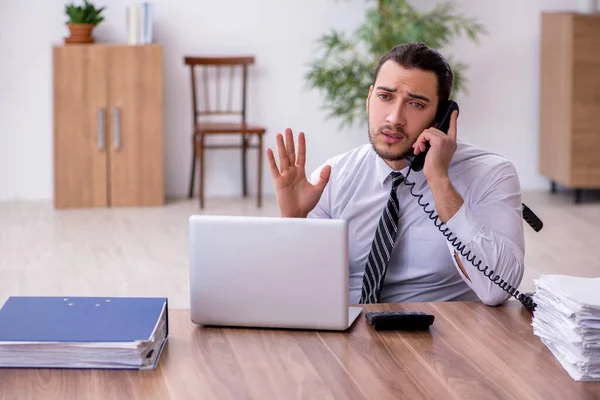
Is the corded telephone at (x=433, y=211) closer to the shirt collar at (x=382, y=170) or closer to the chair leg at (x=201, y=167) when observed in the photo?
the shirt collar at (x=382, y=170)

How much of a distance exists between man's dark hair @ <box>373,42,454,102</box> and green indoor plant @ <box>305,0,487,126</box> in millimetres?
3834

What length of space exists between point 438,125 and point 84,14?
4.33m

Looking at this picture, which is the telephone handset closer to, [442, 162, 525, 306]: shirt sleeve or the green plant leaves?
[442, 162, 525, 306]: shirt sleeve

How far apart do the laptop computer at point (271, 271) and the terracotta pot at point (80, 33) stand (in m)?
4.68

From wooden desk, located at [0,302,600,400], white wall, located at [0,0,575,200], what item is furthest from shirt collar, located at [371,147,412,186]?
white wall, located at [0,0,575,200]

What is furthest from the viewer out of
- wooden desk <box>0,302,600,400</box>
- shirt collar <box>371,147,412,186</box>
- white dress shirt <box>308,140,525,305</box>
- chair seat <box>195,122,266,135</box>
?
chair seat <box>195,122,266,135</box>

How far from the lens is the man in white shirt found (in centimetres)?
228

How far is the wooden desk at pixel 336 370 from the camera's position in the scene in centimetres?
165

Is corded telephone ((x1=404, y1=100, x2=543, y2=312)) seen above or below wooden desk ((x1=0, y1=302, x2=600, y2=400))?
above

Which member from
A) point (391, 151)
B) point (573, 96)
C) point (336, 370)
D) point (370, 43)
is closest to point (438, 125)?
point (391, 151)

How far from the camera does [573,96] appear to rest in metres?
6.40

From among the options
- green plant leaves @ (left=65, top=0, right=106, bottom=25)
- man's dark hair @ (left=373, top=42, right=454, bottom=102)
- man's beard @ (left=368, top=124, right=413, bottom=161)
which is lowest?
man's beard @ (left=368, top=124, right=413, bottom=161)

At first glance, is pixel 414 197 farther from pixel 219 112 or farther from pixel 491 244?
pixel 219 112

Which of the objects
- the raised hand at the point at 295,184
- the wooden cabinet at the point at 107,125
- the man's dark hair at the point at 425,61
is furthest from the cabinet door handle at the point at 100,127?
the raised hand at the point at 295,184
